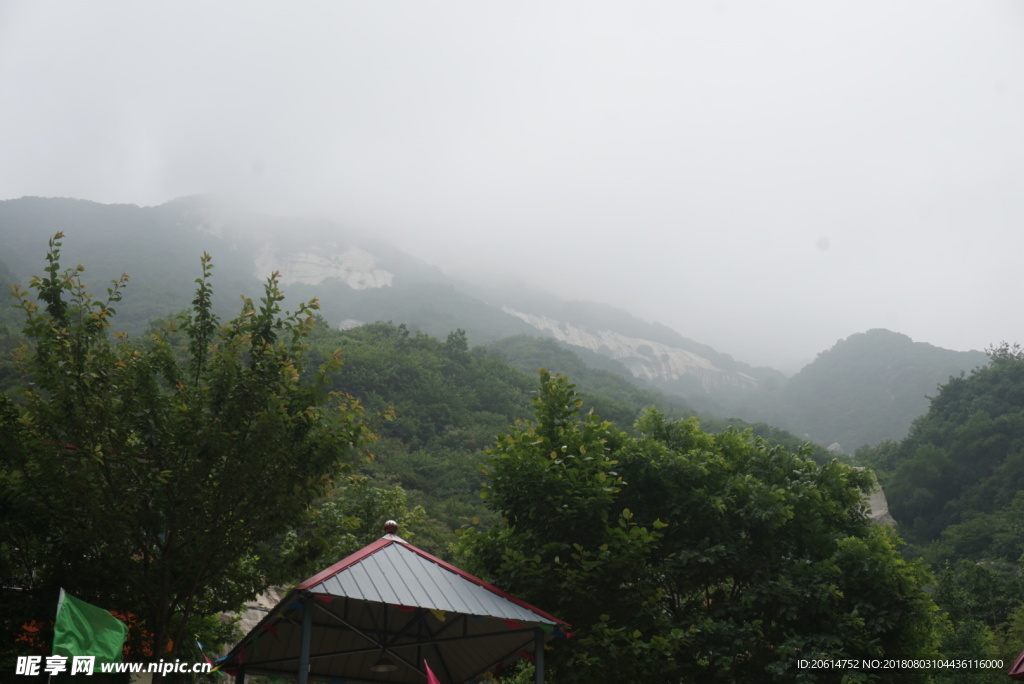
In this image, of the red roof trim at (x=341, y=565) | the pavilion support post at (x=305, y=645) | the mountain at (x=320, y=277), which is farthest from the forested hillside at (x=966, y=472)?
the mountain at (x=320, y=277)

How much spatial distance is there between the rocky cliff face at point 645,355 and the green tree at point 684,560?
413 ft

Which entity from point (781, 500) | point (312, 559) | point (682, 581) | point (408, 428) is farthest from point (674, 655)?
point (408, 428)

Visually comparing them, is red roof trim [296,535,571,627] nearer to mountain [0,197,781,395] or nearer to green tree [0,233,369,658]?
green tree [0,233,369,658]

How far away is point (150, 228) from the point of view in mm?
123750

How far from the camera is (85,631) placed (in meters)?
6.92

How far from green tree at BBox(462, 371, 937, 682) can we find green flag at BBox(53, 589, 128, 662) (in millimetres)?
5002

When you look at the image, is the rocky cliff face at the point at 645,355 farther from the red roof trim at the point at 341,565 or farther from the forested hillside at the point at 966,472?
the red roof trim at the point at 341,565

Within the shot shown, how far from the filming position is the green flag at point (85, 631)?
673 cm

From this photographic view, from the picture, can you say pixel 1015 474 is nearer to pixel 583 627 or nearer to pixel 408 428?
pixel 408 428

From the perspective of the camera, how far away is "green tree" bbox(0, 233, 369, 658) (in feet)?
24.1

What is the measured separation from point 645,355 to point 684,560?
13838cm

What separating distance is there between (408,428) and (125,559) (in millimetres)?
43760

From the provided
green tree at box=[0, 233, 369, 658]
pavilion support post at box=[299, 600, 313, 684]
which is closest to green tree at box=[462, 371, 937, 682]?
green tree at box=[0, 233, 369, 658]

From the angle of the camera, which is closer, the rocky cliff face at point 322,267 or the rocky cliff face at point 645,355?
the rocky cliff face at point 322,267
